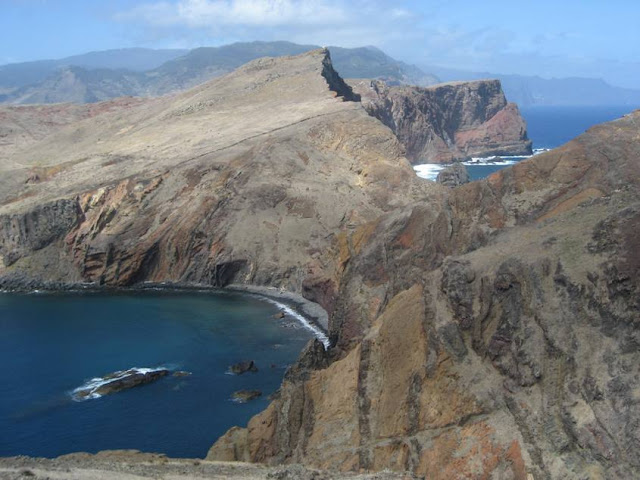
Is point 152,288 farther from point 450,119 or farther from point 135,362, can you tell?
point 450,119

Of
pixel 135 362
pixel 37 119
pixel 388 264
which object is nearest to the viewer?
pixel 388 264

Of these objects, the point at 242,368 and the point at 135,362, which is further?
the point at 135,362

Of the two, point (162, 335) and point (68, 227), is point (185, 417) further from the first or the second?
point (68, 227)

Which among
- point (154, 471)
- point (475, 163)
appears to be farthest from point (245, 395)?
point (475, 163)

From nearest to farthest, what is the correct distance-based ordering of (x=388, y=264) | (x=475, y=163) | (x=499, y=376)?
1. (x=499, y=376)
2. (x=388, y=264)
3. (x=475, y=163)

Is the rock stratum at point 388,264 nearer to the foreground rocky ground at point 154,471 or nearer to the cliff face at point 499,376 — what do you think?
the cliff face at point 499,376

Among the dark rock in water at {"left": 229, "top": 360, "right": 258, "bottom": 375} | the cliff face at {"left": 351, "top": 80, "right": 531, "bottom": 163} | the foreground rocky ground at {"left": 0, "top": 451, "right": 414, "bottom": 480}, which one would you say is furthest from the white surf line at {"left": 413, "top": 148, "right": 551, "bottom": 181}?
the foreground rocky ground at {"left": 0, "top": 451, "right": 414, "bottom": 480}

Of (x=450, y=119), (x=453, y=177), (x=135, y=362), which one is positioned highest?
(x=450, y=119)

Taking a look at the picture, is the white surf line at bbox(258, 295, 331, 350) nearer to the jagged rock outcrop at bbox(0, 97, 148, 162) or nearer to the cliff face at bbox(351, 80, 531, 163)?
the jagged rock outcrop at bbox(0, 97, 148, 162)
